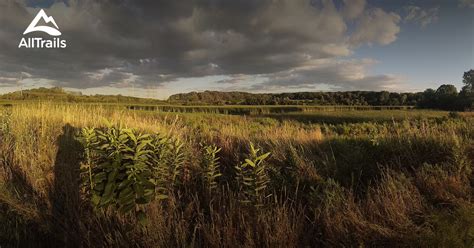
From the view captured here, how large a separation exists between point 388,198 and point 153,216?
310cm

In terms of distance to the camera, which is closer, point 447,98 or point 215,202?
point 215,202

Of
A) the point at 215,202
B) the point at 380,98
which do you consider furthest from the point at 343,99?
the point at 215,202

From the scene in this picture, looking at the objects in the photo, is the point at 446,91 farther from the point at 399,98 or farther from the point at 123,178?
the point at 123,178

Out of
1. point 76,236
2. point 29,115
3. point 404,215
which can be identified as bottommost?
point 76,236

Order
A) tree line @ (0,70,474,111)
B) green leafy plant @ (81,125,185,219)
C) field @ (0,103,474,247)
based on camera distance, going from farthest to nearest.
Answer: tree line @ (0,70,474,111) < green leafy plant @ (81,125,185,219) < field @ (0,103,474,247)

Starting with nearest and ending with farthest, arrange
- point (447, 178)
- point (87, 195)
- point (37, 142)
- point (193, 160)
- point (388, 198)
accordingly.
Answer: point (388, 198) < point (87, 195) < point (447, 178) < point (193, 160) < point (37, 142)

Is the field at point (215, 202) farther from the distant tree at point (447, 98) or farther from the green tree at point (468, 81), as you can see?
the green tree at point (468, 81)

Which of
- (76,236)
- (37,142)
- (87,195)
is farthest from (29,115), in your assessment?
(76,236)

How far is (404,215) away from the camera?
3600 millimetres

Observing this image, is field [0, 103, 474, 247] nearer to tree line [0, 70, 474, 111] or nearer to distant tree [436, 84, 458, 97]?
tree line [0, 70, 474, 111]

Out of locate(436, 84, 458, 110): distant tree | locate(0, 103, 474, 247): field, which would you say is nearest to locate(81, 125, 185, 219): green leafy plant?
locate(0, 103, 474, 247): field

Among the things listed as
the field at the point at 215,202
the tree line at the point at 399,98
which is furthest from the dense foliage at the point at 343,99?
the field at the point at 215,202

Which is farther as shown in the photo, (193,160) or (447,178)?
(193,160)

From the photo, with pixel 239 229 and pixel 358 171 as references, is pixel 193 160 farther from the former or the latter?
pixel 358 171
